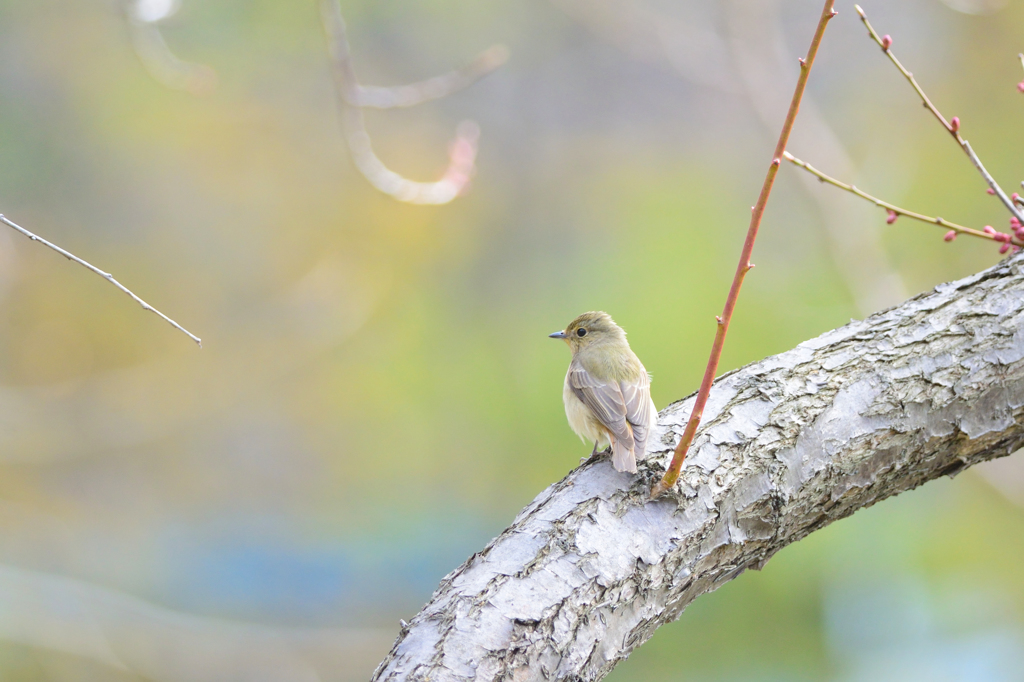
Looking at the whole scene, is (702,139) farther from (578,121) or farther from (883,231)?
(883,231)

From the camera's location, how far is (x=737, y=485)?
152 centimetres

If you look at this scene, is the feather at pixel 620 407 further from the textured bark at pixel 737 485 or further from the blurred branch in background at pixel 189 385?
the blurred branch in background at pixel 189 385

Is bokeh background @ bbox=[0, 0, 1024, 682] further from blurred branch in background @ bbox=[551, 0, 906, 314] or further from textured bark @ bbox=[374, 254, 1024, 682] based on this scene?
textured bark @ bbox=[374, 254, 1024, 682]

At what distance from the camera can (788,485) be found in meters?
1.55

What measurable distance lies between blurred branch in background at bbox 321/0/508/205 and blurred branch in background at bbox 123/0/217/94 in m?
0.53

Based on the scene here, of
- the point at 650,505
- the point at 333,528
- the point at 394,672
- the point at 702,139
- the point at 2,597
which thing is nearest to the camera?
the point at 394,672

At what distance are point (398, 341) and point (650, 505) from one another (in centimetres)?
296

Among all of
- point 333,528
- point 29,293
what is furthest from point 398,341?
point 29,293

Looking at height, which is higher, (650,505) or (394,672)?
(650,505)

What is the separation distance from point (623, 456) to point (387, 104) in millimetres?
1936

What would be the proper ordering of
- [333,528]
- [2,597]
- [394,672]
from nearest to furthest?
[394,672] → [2,597] → [333,528]

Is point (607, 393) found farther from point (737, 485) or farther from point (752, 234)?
point (752, 234)

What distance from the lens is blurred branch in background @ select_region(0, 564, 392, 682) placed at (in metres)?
3.68

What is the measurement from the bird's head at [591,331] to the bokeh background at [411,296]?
158 cm
